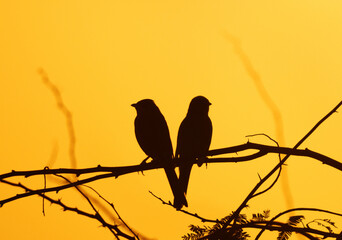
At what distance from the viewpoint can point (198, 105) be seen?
2947mm

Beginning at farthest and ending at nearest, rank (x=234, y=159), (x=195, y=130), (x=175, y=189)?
(x=195, y=130), (x=175, y=189), (x=234, y=159)

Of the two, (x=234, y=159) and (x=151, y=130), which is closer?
(x=234, y=159)

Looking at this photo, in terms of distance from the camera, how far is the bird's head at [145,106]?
2.96m

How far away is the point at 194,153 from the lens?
2.74 meters

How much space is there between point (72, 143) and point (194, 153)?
2.20 feet

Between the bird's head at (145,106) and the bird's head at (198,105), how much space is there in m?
0.22

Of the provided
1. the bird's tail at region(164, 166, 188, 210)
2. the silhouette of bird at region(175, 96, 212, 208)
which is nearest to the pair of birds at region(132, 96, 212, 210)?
the silhouette of bird at region(175, 96, 212, 208)

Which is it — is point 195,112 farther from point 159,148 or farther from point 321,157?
point 321,157

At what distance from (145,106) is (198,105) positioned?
312 mm

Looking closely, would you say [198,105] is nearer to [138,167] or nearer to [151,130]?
[151,130]

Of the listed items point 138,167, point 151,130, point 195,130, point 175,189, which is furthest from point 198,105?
point 138,167

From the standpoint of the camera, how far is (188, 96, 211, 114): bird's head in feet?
9.62

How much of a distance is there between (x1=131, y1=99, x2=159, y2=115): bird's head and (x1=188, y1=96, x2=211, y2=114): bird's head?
221 millimetres

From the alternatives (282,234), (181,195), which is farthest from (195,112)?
(282,234)
